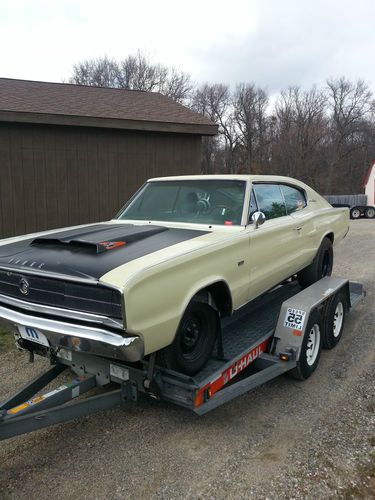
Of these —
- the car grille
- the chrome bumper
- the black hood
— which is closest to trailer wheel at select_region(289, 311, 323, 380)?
the black hood

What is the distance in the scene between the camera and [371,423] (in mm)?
3250

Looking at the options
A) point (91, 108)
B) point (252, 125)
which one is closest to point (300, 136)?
point (252, 125)

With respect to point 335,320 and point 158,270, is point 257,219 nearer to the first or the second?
point 158,270

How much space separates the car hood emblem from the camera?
9.56 ft

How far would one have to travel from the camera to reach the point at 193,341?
327 cm

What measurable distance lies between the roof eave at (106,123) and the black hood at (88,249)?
4992mm

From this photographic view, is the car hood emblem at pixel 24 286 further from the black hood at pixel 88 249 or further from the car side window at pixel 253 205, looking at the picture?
the car side window at pixel 253 205

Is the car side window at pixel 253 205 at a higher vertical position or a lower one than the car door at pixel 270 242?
higher

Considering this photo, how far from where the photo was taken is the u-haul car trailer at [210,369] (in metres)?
2.81

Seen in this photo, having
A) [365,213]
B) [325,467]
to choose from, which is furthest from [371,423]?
[365,213]

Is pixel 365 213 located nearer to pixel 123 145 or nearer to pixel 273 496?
pixel 123 145

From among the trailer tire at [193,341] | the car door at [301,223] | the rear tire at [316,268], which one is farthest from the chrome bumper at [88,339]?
the rear tire at [316,268]

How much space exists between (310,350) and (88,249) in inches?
92.6

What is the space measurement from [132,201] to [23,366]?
207cm
